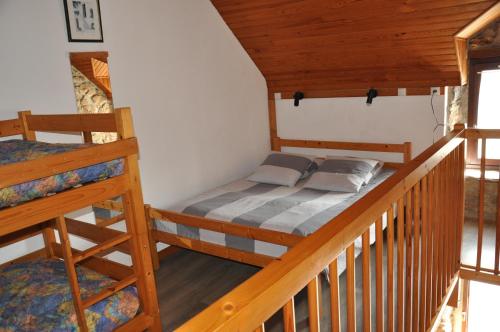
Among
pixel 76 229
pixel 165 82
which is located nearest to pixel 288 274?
pixel 76 229

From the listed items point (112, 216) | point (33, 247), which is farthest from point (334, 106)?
point (33, 247)

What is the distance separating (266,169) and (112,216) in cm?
164

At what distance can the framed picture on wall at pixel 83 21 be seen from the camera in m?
2.84

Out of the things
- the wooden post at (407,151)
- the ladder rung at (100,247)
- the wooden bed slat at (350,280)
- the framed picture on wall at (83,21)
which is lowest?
the wooden post at (407,151)

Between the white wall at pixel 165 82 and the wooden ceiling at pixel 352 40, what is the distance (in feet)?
1.08

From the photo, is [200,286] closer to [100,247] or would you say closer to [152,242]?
[152,242]

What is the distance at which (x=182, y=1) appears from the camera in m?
3.69

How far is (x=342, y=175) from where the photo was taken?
379 cm

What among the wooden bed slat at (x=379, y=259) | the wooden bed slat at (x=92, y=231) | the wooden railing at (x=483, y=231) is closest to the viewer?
the wooden bed slat at (x=379, y=259)

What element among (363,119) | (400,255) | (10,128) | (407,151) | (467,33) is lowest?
(407,151)

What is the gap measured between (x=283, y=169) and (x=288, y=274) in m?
3.27

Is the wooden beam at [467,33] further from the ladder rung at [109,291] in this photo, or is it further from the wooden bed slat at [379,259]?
the ladder rung at [109,291]

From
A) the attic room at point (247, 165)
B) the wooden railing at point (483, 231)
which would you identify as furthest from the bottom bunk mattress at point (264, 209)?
the wooden railing at point (483, 231)

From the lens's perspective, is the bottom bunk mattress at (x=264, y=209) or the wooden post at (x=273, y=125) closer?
the bottom bunk mattress at (x=264, y=209)
